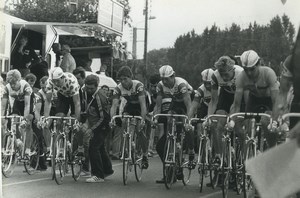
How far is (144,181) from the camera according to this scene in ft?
20.6

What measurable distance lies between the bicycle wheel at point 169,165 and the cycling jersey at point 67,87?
1.18 meters

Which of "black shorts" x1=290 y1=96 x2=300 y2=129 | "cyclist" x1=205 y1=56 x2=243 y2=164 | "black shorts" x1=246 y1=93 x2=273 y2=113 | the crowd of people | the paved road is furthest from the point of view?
the paved road

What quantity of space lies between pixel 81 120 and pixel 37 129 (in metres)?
0.61

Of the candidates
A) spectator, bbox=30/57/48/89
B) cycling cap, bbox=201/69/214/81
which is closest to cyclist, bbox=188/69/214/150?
cycling cap, bbox=201/69/214/81

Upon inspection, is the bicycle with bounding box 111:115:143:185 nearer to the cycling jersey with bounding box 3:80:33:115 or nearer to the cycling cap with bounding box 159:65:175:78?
the cycling jersey with bounding box 3:80:33:115

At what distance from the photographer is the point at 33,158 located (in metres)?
6.68

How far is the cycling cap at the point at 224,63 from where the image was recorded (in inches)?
191

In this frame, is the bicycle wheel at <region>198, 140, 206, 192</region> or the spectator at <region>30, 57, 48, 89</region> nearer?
the spectator at <region>30, 57, 48, 89</region>

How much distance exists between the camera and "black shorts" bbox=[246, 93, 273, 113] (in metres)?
4.70

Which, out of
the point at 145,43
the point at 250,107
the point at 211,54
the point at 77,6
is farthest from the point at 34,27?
the point at 250,107

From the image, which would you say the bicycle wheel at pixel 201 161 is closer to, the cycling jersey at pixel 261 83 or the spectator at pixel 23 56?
the cycling jersey at pixel 261 83

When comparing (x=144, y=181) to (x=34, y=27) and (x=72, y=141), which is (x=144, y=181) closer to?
(x=72, y=141)

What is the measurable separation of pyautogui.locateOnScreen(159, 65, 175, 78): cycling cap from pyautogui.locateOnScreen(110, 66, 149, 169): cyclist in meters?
0.39

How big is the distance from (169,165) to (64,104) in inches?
52.1
